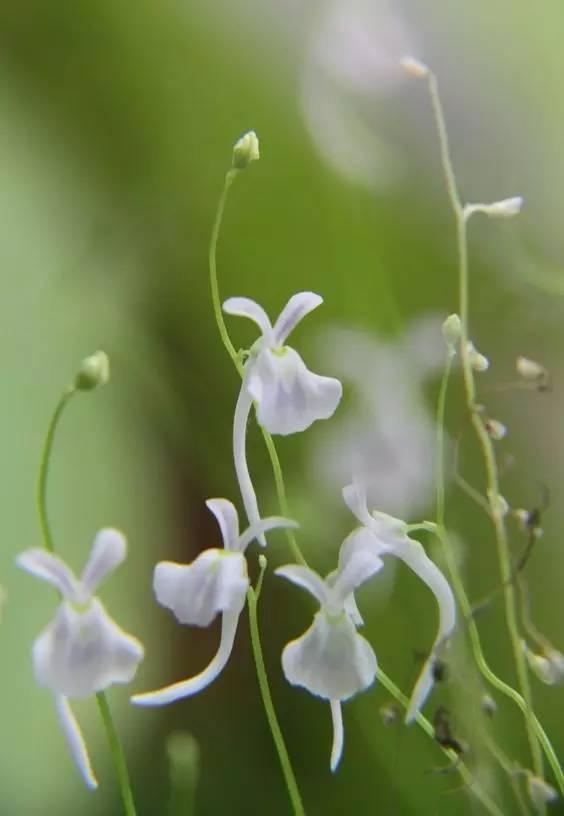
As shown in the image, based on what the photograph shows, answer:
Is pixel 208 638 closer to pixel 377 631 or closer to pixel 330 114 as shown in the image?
pixel 377 631

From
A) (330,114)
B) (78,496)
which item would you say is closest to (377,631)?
(78,496)

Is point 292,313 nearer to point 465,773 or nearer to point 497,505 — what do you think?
point 497,505

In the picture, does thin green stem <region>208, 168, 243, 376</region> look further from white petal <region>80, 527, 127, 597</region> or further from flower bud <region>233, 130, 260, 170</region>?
white petal <region>80, 527, 127, 597</region>

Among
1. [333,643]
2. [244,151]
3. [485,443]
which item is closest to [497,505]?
[485,443]

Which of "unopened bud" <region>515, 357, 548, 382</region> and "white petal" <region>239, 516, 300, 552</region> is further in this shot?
"unopened bud" <region>515, 357, 548, 382</region>

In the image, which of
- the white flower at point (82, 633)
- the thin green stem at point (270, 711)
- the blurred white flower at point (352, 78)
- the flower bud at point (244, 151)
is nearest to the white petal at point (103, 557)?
the white flower at point (82, 633)

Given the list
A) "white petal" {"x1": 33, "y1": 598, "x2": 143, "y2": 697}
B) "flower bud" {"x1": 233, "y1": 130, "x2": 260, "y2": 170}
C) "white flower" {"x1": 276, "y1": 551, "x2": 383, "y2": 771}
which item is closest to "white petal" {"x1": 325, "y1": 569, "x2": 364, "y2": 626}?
"white flower" {"x1": 276, "y1": 551, "x2": 383, "y2": 771}
